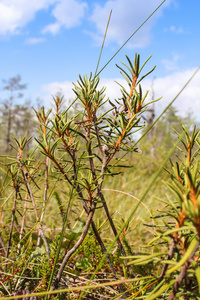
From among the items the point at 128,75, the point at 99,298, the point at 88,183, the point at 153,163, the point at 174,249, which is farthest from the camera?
the point at 153,163

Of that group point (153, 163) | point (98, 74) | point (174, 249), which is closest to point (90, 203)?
point (174, 249)

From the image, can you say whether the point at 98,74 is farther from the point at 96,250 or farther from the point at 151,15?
the point at 96,250

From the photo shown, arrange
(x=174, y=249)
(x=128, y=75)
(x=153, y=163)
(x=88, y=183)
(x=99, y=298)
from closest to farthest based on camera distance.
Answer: (x=174, y=249), (x=88, y=183), (x=128, y=75), (x=99, y=298), (x=153, y=163)

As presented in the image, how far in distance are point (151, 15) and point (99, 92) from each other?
0.89 ft

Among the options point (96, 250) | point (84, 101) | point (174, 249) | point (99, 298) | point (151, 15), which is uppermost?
point (151, 15)

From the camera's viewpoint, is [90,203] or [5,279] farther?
[5,279]

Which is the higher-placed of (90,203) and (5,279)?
(90,203)

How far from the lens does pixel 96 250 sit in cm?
92

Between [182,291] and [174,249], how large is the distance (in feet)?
0.32

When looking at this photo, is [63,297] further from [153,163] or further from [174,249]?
[153,163]

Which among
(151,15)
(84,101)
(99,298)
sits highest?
(151,15)

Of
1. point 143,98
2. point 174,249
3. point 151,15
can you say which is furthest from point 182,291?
point 151,15

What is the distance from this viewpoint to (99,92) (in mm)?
840

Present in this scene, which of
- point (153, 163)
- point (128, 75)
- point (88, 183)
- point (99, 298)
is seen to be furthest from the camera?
point (153, 163)
